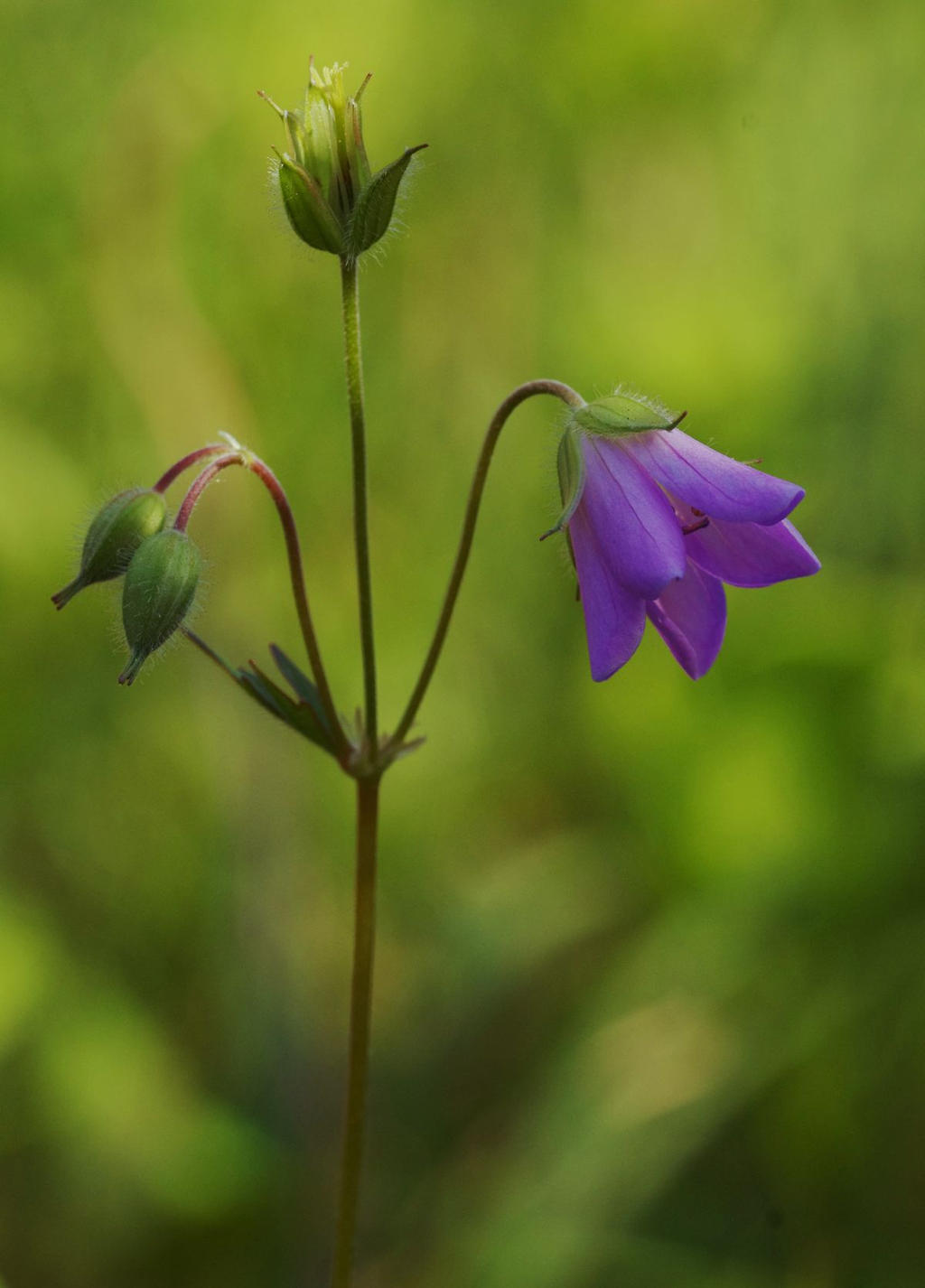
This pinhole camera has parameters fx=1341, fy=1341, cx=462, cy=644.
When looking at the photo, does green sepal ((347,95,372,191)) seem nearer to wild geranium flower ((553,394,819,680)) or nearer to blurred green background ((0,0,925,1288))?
wild geranium flower ((553,394,819,680))

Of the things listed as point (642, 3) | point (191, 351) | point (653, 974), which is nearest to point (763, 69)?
point (642, 3)

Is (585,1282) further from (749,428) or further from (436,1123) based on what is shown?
(749,428)

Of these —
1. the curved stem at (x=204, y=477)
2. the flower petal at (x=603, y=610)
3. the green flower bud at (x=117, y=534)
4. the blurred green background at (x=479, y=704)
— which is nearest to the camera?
the flower petal at (x=603, y=610)

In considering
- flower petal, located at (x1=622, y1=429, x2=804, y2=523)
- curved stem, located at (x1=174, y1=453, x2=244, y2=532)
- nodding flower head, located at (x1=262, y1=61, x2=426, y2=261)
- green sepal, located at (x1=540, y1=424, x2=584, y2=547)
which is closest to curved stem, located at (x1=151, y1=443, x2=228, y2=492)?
curved stem, located at (x1=174, y1=453, x2=244, y2=532)

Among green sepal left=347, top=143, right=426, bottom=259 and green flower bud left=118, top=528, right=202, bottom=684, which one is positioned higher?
green sepal left=347, top=143, right=426, bottom=259

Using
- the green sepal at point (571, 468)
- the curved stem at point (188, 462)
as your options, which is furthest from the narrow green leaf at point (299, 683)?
the green sepal at point (571, 468)

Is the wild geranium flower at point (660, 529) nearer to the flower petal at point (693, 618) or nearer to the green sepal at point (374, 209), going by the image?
the flower petal at point (693, 618)

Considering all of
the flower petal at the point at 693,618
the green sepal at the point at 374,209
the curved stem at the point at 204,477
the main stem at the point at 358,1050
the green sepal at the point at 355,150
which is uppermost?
the green sepal at the point at 355,150
